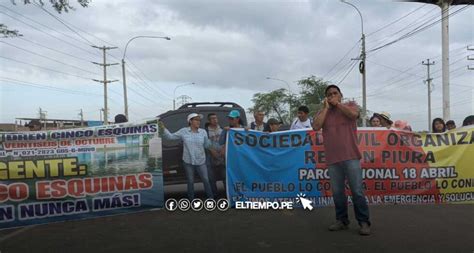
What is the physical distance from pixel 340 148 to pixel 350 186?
47cm

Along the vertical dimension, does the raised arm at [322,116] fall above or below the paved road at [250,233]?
above

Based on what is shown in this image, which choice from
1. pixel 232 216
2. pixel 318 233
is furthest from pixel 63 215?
pixel 318 233

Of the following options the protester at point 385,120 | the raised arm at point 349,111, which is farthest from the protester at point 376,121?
the raised arm at point 349,111

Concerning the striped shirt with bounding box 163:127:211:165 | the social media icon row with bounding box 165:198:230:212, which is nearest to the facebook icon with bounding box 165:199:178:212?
the social media icon row with bounding box 165:198:230:212

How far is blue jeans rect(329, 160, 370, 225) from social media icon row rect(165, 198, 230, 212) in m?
2.03

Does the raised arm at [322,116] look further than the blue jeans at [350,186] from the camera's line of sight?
Yes

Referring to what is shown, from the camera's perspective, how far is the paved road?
5.09m

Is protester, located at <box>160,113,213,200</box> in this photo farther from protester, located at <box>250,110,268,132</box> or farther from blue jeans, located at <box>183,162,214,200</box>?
protester, located at <box>250,110,268,132</box>

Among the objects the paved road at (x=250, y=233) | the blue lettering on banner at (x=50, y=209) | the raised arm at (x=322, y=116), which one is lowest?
the paved road at (x=250, y=233)

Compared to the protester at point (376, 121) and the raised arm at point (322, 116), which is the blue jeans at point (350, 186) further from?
the protester at point (376, 121)

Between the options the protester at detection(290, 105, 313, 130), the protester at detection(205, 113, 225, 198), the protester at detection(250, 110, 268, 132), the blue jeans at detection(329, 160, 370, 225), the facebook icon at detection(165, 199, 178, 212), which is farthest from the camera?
the protester at detection(250, 110, 268, 132)

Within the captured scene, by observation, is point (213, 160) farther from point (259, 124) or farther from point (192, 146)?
point (259, 124)

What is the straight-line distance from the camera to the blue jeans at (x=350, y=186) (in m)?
5.69

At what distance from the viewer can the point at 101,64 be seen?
63344mm
